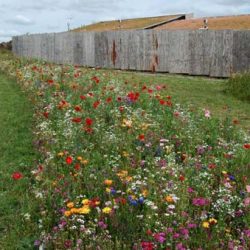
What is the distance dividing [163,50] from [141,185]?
815 inches

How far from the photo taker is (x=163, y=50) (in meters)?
25.1

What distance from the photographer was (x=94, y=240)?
409 centimetres

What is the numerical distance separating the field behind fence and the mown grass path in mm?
11336

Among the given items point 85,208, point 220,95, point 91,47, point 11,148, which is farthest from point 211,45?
point 85,208

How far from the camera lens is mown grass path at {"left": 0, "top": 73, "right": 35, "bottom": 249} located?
15.9 ft

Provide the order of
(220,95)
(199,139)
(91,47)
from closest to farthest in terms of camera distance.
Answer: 1. (199,139)
2. (220,95)
3. (91,47)

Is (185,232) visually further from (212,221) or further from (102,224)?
(102,224)

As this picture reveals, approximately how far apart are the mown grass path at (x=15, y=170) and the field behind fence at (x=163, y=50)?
1134 centimetres

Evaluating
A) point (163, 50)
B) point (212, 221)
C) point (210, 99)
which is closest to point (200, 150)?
point (212, 221)

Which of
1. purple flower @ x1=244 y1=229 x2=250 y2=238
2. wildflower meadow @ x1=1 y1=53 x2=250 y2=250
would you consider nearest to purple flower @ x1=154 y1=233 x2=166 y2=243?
wildflower meadow @ x1=1 y1=53 x2=250 y2=250

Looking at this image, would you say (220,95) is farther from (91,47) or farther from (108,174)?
(91,47)

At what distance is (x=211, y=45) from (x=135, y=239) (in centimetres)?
1912

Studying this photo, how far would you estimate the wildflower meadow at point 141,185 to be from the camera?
423cm

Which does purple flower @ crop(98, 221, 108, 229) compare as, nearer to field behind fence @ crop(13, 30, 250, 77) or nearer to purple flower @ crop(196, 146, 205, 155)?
purple flower @ crop(196, 146, 205, 155)
